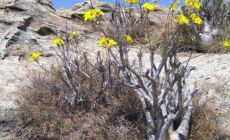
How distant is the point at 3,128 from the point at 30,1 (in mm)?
4717

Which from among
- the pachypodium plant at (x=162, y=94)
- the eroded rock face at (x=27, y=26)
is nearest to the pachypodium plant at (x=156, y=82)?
the pachypodium plant at (x=162, y=94)

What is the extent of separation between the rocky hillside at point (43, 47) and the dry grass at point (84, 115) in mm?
310

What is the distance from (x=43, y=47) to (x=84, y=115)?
9.70ft

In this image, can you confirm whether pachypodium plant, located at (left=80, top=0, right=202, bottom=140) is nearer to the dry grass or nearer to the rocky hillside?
the dry grass

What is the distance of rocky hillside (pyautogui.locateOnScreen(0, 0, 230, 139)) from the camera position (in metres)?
6.62

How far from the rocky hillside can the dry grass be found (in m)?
0.31

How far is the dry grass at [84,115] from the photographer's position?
6.01 m

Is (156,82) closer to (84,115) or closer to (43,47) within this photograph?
(84,115)

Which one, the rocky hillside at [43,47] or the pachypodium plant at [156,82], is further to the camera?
the rocky hillside at [43,47]

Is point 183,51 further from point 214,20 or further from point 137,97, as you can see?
point 137,97

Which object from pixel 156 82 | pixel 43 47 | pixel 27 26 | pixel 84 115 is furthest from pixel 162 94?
pixel 27 26

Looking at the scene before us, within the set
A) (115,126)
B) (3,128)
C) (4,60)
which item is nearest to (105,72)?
(115,126)

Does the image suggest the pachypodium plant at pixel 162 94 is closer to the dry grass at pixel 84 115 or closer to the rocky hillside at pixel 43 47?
the dry grass at pixel 84 115

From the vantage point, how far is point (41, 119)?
244 inches
